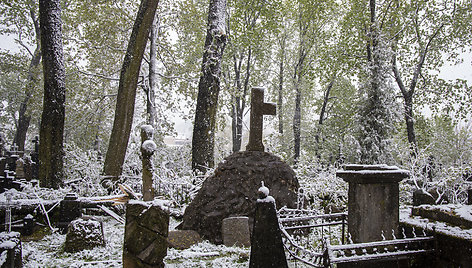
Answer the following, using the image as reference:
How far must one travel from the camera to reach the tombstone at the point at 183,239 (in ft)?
16.9

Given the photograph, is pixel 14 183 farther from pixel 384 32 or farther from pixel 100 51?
pixel 384 32

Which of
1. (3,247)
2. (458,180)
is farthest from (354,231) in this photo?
(458,180)

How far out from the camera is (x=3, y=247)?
3.15m

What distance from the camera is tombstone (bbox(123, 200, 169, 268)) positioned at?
335 cm

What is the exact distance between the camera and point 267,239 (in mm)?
3285

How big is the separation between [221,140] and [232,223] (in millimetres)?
10428

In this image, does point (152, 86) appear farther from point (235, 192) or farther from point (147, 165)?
point (147, 165)

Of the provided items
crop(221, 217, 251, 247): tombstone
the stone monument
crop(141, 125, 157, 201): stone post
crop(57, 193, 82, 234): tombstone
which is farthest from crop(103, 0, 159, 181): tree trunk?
crop(141, 125, 157, 201): stone post

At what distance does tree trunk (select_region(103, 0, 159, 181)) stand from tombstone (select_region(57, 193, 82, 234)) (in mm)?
2404

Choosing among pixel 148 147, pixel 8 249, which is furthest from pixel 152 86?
pixel 8 249

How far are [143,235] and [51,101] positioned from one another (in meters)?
5.95

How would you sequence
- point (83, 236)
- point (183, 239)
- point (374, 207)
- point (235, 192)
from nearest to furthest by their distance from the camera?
point (374, 207) < point (83, 236) < point (183, 239) < point (235, 192)

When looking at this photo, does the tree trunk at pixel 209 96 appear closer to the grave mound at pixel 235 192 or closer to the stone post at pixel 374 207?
the grave mound at pixel 235 192

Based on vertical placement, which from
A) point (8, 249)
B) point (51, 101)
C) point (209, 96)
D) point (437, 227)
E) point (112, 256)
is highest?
point (209, 96)
